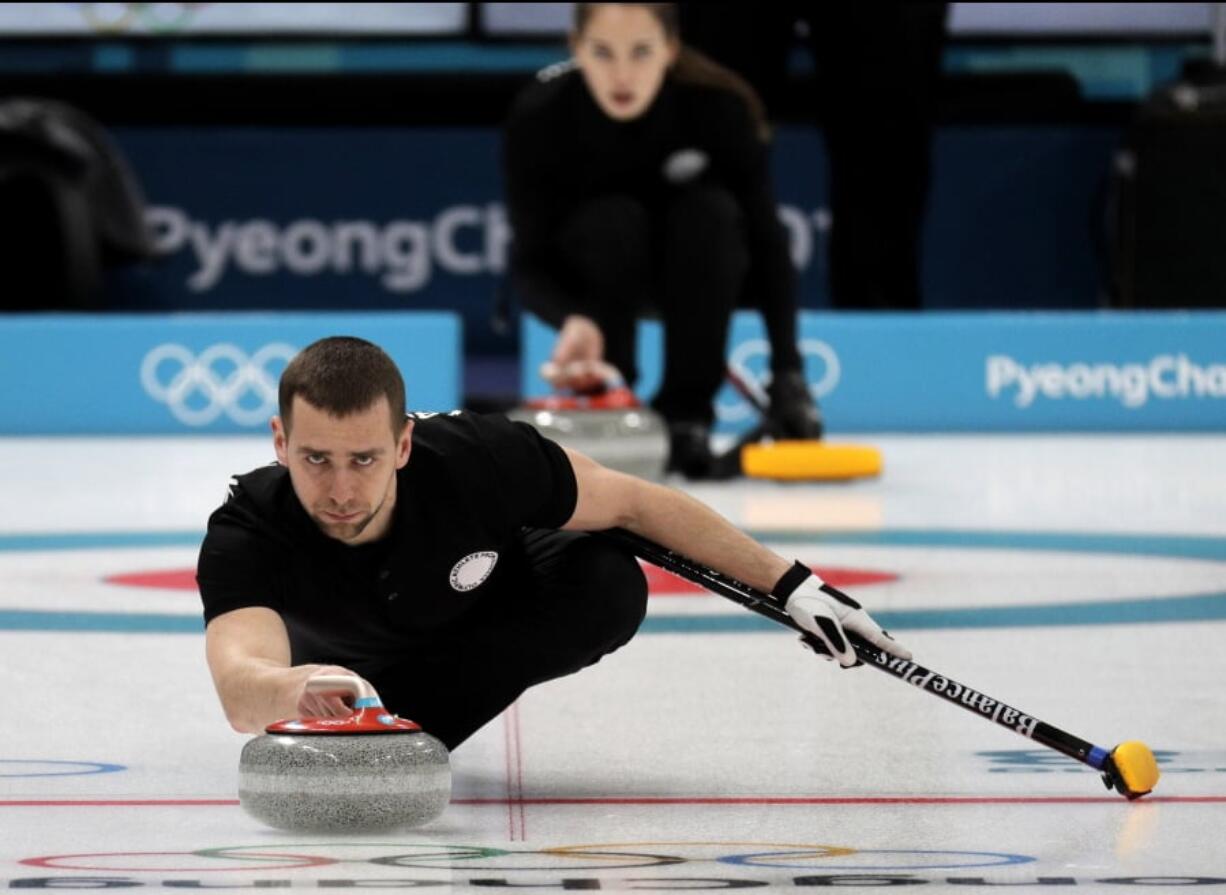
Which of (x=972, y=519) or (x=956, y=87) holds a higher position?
(x=956, y=87)

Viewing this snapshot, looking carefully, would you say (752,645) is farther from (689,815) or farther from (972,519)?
(972,519)

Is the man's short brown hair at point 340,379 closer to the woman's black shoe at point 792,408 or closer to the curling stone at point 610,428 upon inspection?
the curling stone at point 610,428

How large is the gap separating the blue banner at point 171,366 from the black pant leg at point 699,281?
5.59 ft

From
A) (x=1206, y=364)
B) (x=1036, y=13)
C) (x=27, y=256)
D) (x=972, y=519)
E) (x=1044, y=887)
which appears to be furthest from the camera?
(x=1036, y=13)

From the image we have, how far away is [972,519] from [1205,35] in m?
4.64

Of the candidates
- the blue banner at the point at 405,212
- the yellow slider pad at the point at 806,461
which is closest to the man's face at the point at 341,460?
the yellow slider pad at the point at 806,461

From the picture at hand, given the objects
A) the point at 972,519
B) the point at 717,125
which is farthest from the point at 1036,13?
the point at 972,519

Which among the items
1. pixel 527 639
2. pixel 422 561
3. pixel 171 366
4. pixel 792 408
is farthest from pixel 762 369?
pixel 422 561

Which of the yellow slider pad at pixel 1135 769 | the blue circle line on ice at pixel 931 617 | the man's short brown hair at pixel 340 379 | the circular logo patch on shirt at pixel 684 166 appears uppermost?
the man's short brown hair at pixel 340 379

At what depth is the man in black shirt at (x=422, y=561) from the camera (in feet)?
9.46

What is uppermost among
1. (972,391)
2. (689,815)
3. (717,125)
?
(717,125)

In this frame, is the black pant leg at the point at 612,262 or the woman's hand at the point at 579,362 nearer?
the woman's hand at the point at 579,362

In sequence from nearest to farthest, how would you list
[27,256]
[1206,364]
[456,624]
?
[456,624] < [1206,364] < [27,256]

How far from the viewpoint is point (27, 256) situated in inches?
374
